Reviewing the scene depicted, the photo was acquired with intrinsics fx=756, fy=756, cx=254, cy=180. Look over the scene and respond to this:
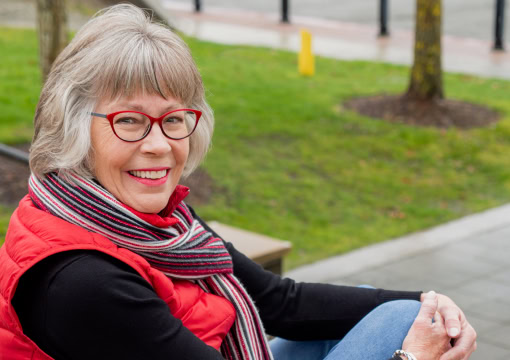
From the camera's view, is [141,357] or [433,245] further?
[433,245]

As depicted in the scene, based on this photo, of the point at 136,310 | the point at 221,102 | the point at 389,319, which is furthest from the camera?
the point at 221,102

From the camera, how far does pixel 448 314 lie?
2.22 m

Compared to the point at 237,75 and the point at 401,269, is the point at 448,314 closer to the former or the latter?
the point at 401,269

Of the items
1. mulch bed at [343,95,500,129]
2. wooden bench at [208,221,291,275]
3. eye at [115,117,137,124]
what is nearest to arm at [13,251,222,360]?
eye at [115,117,137,124]

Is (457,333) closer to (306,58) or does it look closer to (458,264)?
(458,264)

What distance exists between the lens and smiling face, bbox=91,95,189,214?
6.08 feet

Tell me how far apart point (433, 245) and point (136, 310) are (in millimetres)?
3931

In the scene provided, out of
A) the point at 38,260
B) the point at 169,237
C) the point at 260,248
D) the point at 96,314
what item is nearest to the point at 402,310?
the point at 169,237

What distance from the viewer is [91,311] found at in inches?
65.3

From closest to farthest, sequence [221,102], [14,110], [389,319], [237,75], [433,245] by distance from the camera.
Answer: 1. [389,319]
2. [433,245]
3. [14,110]
4. [221,102]
5. [237,75]

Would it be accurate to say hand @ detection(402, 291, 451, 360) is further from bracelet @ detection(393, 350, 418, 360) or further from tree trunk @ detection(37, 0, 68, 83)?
tree trunk @ detection(37, 0, 68, 83)

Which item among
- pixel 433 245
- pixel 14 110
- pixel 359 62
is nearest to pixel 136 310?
pixel 433 245

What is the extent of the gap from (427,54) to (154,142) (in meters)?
6.93

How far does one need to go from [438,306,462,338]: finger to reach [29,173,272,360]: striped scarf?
53 centimetres
